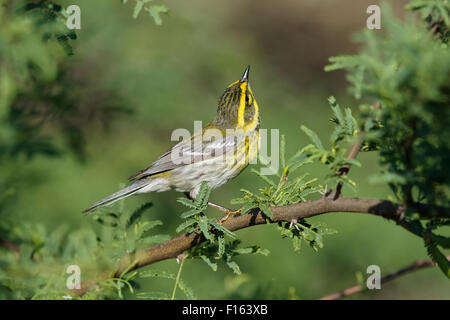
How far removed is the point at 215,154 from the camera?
3545 millimetres

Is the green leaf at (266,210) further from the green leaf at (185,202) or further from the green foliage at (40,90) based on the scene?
the green foliage at (40,90)

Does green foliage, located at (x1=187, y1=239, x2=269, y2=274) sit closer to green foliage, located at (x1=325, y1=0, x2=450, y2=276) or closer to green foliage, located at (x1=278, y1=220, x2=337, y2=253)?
green foliage, located at (x1=278, y1=220, x2=337, y2=253)

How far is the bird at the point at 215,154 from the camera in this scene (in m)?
3.46

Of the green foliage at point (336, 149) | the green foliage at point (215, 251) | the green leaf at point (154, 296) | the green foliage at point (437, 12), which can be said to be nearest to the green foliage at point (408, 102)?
the green foliage at point (336, 149)

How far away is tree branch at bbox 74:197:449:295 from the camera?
163cm

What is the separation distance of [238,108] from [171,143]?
1.10 metres

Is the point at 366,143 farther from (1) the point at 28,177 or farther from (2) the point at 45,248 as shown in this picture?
(1) the point at 28,177

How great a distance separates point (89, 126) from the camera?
368 centimetres

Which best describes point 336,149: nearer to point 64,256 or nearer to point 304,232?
point 304,232

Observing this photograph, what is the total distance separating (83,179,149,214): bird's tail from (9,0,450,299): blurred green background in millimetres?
390

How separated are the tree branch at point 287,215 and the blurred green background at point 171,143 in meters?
0.70

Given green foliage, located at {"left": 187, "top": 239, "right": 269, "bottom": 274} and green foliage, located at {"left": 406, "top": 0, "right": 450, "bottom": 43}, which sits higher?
green foliage, located at {"left": 406, "top": 0, "right": 450, "bottom": 43}

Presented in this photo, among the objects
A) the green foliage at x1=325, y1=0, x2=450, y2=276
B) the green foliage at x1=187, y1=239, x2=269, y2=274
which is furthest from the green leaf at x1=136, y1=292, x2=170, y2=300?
the green foliage at x1=325, y1=0, x2=450, y2=276
